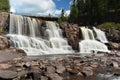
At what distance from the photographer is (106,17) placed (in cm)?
8788

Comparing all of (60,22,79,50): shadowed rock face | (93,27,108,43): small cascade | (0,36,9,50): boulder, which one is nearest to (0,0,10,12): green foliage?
(60,22,79,50): shadowed rock face

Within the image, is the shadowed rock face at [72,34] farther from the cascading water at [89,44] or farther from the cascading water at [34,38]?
the cascading water at [89,44]

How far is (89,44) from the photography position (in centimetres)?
5131

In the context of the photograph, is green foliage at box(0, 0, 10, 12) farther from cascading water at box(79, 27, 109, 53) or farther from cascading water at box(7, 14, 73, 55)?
cascading water at box(79, 27, 109, 53)

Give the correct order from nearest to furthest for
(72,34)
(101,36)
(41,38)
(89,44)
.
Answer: (41,38), (89,44), (72,34), (101,36)

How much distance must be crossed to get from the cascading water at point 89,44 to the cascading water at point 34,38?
3276mm

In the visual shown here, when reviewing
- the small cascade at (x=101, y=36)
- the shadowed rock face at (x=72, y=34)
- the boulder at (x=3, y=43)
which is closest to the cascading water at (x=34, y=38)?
the shadowed rock face at (x=72, y=34)

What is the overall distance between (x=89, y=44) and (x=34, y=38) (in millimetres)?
11759

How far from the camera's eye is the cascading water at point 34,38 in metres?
42.5

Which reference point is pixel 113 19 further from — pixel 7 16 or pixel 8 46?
pixel 8 46

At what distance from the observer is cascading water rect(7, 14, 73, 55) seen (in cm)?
4250

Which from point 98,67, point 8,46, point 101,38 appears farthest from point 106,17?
point 98,67

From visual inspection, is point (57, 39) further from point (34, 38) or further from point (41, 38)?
point (34, 38)

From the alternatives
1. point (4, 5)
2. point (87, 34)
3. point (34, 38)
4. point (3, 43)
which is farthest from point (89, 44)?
point (4, 5)
